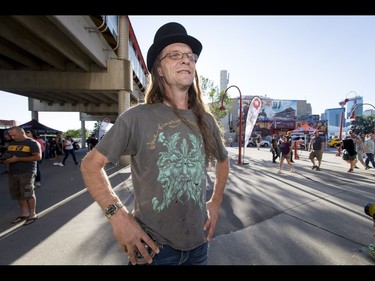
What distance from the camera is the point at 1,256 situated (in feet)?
9.05

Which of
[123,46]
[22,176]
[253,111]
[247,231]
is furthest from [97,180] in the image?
[123,46]

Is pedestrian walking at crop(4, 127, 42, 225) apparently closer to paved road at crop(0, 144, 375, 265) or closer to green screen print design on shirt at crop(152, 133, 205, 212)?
paved road at crop(0, 144, 375, 265)

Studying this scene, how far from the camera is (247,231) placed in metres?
3.37

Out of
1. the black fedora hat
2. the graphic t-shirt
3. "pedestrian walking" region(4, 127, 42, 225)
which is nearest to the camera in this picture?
the graphic t-shirt

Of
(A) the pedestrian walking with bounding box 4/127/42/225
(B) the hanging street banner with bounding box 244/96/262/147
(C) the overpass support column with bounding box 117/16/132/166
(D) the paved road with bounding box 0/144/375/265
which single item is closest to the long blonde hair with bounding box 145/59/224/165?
(D) the paved road with bounding box 0/144/375/265

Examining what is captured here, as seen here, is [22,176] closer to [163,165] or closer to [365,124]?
[163,165]

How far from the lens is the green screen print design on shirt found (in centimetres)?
122

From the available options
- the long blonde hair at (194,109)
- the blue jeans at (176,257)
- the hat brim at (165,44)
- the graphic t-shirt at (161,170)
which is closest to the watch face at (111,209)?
the graphic t-shirt at (161,170)

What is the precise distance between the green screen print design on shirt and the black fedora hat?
639 mm

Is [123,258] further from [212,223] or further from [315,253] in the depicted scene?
[315,253]

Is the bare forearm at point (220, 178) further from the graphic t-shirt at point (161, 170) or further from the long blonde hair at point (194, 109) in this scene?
the graphic t-shirt at point (161, 170)

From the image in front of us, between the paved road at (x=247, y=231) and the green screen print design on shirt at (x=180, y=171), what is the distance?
177 cm

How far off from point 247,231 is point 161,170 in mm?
2780

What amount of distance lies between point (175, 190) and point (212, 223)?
1.58 feet
